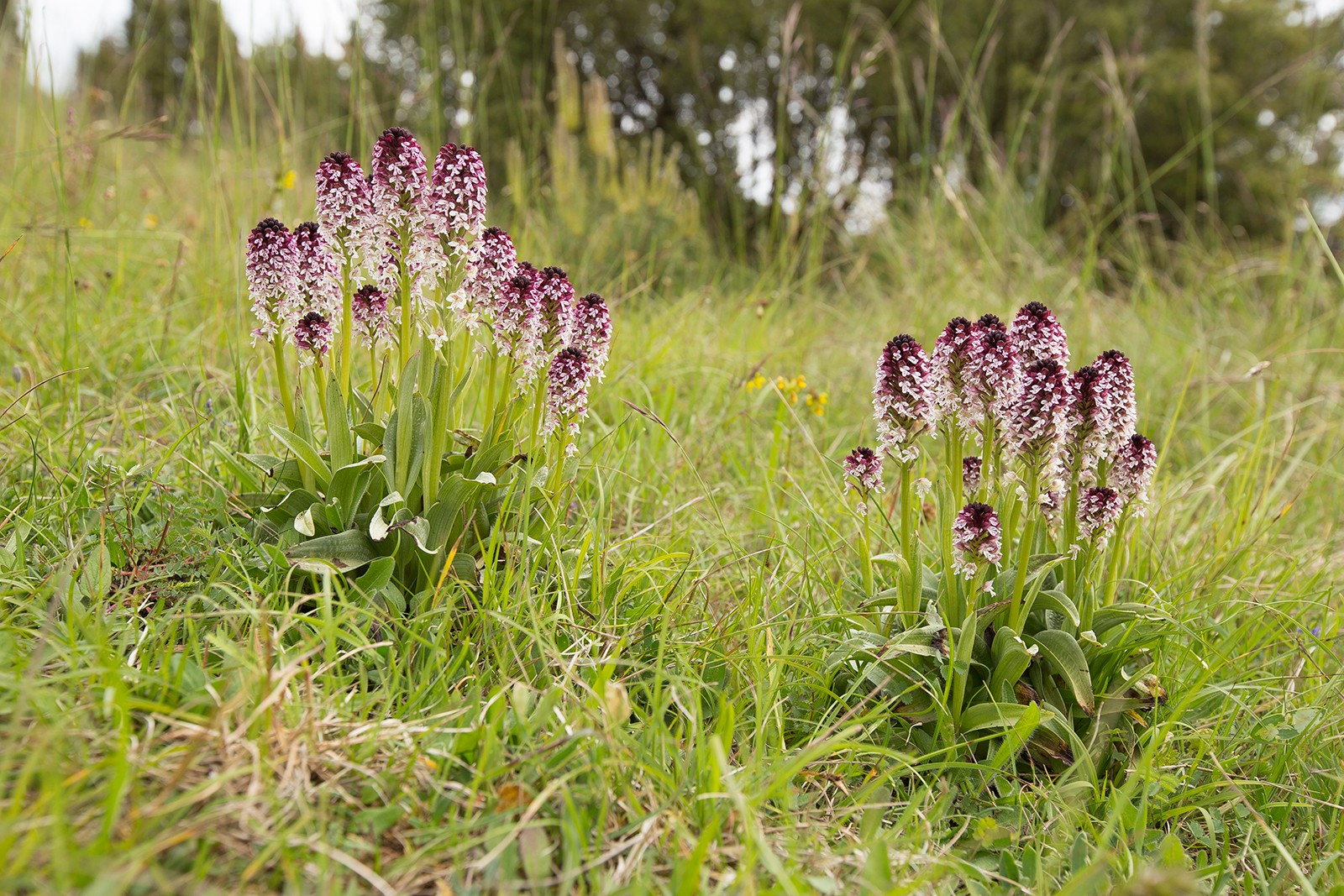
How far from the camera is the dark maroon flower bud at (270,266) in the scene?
5.82 feet

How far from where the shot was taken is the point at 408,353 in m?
1.88

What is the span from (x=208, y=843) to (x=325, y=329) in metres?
1.05

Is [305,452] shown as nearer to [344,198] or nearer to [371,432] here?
[371,432]

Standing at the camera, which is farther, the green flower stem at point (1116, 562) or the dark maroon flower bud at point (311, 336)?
the green flower stem at point (1116, 562)

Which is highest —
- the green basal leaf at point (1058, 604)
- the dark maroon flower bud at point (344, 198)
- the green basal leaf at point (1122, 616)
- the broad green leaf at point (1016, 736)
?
the dark maroon flower bud at point (344, 198)

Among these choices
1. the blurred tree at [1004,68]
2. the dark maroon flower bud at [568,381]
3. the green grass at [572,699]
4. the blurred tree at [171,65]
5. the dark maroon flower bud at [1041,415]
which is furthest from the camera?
the blurred tree at [1004,68]

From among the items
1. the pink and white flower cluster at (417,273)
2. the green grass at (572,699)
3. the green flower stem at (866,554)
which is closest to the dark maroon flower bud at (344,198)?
the pink and white flower cluster at (417,273)

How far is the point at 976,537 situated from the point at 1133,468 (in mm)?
403

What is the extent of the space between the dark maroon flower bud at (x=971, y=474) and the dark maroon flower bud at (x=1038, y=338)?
27cm

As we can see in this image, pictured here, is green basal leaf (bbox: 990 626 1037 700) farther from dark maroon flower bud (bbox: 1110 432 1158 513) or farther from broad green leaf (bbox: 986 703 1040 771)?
dark maroon flower bud (bbox: 1110 432 1158 513)

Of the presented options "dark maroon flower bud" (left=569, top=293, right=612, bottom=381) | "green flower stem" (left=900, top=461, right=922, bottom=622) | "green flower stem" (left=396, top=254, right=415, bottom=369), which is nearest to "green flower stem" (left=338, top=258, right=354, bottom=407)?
"green flower stem" (left=396, top=254, right=415, bottom=369)

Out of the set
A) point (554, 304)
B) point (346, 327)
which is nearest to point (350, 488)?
point (346, 327)

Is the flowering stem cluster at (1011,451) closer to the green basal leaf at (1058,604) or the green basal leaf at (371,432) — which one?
the green basal leaf at (1058,604)

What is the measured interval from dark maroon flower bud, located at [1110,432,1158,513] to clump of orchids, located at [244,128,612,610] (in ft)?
3.65
